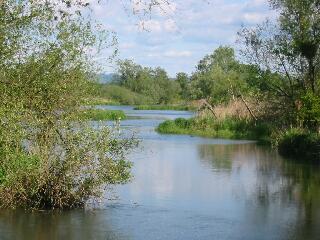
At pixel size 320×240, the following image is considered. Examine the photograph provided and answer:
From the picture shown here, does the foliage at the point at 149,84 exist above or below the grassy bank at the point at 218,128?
above

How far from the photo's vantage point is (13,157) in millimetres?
12992

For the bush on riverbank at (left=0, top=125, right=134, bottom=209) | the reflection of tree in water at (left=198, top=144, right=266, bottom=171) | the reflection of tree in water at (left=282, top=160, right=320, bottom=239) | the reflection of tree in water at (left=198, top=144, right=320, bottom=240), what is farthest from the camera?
the reflection of tree in water at (left=198, top=144, right=266, bottom=171)

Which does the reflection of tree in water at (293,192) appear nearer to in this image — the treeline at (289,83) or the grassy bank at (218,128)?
the treeline at (289,83)

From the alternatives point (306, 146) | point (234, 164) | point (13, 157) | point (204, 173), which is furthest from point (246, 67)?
point (13, 157)

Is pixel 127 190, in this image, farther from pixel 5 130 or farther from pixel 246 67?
pixel 246 67

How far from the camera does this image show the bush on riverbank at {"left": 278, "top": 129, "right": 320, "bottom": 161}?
28.9m

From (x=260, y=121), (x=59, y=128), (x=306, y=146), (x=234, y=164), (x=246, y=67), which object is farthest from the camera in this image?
(x=260, y=121)

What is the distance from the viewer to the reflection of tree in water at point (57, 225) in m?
12.7

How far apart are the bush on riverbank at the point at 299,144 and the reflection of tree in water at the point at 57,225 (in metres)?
16.7

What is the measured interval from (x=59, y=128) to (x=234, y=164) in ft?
44.0

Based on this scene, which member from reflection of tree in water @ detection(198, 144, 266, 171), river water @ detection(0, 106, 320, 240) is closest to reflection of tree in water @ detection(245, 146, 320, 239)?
river water @ detection(0, 106, 320, 240)

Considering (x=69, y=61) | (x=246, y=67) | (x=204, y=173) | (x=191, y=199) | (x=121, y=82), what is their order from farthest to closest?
(x=121, y=82) < (x=246, y=67) < (x=204, y=173) < (x=191, y=199) < (x=69, y=61)

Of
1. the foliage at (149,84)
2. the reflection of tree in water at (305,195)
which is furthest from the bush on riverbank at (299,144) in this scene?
the foliage at (149,84)

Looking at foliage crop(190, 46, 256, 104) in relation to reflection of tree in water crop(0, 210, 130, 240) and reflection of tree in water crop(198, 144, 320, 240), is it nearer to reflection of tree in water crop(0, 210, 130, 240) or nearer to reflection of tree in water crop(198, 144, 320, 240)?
reflection of tree in water crop(198, 144, 320, 240)
